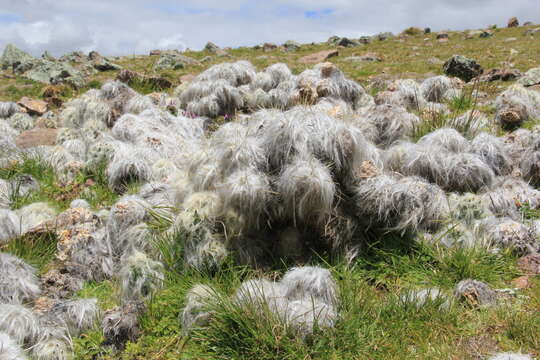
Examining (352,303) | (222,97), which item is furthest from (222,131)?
(222,97)

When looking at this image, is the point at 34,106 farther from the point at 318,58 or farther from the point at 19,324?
the point at 318,58

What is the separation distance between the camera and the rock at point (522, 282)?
171 inches

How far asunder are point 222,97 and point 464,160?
4.76 metres

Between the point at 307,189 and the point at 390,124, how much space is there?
8.50 ft

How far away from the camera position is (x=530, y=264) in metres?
4.64

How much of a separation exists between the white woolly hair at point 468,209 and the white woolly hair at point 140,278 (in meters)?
3.23

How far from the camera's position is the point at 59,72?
14094mm

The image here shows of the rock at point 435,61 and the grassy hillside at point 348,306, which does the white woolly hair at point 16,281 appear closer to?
the grassy hillside at point 348,306

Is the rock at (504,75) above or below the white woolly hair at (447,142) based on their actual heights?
above

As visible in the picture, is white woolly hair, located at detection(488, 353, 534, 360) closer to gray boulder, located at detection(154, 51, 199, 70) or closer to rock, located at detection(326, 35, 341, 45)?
gray boulder, located at detection(154, 51, 199, 70)

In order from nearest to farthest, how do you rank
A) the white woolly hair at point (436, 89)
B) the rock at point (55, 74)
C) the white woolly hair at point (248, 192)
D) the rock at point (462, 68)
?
the white woolly hair at point (248, 192), the white woolly hair at point (436, 89), the rock at point (462, 68), the rock at point (55, 74)

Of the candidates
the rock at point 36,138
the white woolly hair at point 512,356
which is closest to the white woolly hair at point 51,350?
the white woolly hair at point 512,356

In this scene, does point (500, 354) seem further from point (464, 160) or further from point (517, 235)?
point (464, 160)

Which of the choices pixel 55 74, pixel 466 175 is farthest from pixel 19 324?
pixel 55 74
